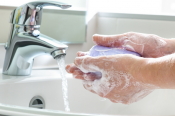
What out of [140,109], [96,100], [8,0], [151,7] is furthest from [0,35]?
[151,7]

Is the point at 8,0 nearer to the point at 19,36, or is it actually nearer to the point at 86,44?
the point at 19,36

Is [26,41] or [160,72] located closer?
[160,72]

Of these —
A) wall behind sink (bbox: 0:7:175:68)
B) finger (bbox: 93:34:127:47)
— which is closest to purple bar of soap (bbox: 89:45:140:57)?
finger (bbox: 93:34:127:47)

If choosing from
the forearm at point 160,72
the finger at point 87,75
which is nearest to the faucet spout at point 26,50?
the finger at point 87,75

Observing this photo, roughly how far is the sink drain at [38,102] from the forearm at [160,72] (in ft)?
1.12

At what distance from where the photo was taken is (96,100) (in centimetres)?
76

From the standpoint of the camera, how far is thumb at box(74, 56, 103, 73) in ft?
1.63

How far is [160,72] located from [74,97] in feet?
1.19

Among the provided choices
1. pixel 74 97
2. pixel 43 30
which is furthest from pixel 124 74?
pixel 43 30

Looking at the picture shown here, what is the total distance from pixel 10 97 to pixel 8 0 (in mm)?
324

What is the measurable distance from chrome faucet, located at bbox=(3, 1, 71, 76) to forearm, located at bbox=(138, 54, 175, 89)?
25 centimetres

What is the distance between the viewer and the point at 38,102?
70 cm

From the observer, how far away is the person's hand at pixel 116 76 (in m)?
0.48

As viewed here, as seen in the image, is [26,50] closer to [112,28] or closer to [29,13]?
[29,13]
